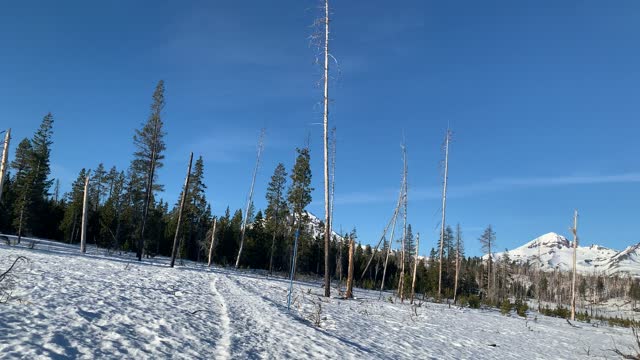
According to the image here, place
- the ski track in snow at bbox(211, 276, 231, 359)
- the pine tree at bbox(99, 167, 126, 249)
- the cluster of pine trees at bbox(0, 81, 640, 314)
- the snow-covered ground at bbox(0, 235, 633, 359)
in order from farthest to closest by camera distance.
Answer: the pine tree at bbox(99, 167, 126, 249), the cluster of pine trees at bbox(0, 81, 640, 314), the ski track in snow at bbox(211, 276, 231, 359), the snow-covered ground at bbox(0, 235, 633, 359)

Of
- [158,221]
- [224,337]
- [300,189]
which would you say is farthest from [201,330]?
[158,221]

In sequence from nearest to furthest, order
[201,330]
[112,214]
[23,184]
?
[201,330] → [23,184] → [112,214]

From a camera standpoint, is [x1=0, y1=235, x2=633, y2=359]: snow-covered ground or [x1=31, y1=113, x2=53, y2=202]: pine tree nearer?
[x1=0, y1=235, x2=633, y2=359]: snow-covered ground

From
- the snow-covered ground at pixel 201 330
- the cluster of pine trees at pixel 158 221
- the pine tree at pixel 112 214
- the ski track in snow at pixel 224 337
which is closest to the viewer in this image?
the snow-covered ground at pixel 201 330

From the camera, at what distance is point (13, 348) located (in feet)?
17.6

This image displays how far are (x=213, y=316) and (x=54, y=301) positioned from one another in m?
3.36

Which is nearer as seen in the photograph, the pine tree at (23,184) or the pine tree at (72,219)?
the pine tree at (23,184)

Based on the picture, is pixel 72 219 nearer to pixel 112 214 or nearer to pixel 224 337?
pixel 112 214

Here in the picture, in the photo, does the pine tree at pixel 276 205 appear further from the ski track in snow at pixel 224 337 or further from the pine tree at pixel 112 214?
the ski track in snow at pixel 224 337

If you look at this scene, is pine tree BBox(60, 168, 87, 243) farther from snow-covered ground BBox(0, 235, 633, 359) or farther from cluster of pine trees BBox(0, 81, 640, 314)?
snow-covered ground BBox(0, 235, 633, 359)

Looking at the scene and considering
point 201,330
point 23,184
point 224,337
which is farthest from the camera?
point 23,184

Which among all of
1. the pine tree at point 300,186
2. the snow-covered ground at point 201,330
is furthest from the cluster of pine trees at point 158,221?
the snow-covered ground at point 201,330

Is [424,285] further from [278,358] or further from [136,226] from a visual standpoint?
[278,358]

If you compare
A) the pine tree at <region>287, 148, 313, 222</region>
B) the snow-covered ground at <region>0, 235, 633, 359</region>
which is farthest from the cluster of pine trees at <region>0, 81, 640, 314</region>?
the snow-covered ground at <region>0, 235, 633, 359</region>
